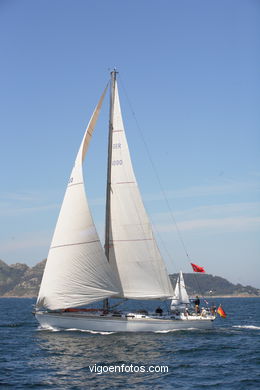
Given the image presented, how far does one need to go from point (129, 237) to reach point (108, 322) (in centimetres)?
594

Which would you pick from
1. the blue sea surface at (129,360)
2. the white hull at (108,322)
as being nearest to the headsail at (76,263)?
the white hull at (108,322)

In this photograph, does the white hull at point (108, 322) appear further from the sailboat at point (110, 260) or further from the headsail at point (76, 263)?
the headsail at point (76, 263)

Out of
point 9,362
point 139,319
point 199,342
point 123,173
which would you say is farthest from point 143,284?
point 9,362

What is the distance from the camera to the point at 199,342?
30453 mm

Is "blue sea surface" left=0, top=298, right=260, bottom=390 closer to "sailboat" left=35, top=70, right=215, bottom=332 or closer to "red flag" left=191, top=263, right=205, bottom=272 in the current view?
"sailboat" left=35, top=70, right=215, bottom=332

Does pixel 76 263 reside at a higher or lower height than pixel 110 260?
lower

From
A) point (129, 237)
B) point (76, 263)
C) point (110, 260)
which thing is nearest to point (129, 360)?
point (76, 263)

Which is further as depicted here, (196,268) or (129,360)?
(196,268)

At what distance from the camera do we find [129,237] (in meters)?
33.9

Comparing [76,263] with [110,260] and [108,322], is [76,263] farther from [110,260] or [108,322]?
[108,322]

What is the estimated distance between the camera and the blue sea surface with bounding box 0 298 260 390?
2053 cm

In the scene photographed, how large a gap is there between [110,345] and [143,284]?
6416 millimetres

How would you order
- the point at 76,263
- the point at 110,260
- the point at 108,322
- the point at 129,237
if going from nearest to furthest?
the point at 76,263 → the point at 108,322 → the point at 110,260 → the point at 129,237

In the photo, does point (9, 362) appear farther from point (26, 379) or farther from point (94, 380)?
point (94, 380)
